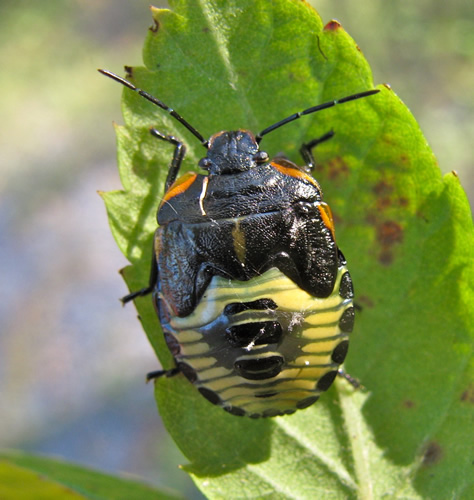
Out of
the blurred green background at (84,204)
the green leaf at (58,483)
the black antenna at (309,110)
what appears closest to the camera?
the green leaf at (58,483)

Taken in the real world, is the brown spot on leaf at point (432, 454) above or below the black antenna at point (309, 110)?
below

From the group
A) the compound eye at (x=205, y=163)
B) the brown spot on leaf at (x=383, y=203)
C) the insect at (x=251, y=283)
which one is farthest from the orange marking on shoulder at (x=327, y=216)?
the compound eye at (x=205, y=163)

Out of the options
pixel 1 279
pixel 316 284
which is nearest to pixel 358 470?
pixel 316 284

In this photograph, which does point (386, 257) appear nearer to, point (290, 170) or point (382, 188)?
point (382, 188)

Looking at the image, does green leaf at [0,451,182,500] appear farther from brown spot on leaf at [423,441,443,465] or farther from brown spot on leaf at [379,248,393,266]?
brown spot on leaf at [379,248,393,266]

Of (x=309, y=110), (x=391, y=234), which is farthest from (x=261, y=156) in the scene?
(x=391, y=234)

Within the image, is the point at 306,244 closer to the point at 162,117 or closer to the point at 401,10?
the point at 162,117

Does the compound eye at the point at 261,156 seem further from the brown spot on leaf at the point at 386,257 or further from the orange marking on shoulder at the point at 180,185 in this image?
the brown spot on leaf at the point at 386,257
